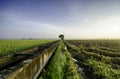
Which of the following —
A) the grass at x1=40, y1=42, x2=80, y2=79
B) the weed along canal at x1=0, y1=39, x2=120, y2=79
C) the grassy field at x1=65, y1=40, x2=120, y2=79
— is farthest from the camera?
the grassy field at x1=65, y1=40, x2=120, y2=79

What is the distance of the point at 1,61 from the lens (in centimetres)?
955

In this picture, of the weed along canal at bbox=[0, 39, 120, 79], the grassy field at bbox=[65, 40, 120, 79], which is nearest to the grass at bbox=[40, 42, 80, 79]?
the weed along canal at bbox=[0, 39, 120, 79]

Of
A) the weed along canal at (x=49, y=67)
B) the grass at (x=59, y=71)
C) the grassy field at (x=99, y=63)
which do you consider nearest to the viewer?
the weed along canal at (x=49, y=67)

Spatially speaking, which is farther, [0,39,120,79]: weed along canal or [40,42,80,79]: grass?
[40,42,80,79]: grass

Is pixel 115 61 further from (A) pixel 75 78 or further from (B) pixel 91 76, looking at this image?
(A) pixel 75 78

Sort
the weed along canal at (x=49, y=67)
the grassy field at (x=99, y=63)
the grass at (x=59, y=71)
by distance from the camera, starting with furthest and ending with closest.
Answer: the grassy field at (x=99, y=63) < the grass at (x=59, y=71) < the weed along canal at (x=49, y=67)

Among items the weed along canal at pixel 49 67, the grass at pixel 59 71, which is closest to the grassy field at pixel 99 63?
the weed along canal at pixel 49 67

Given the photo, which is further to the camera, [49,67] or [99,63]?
[99,63]

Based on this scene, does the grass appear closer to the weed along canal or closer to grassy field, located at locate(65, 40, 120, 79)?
the weed along canal

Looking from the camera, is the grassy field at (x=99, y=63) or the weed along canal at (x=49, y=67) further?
the grassy field at (x=99, y=63)

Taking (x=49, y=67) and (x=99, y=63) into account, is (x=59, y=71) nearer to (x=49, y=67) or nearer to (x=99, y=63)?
(x=49, y=67)

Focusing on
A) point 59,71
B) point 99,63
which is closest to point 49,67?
point 59,71

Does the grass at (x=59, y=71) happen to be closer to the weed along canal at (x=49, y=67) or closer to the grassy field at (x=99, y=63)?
the weed along canal at (x=49, y=67)

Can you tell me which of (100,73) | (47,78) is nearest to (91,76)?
(100,73)
